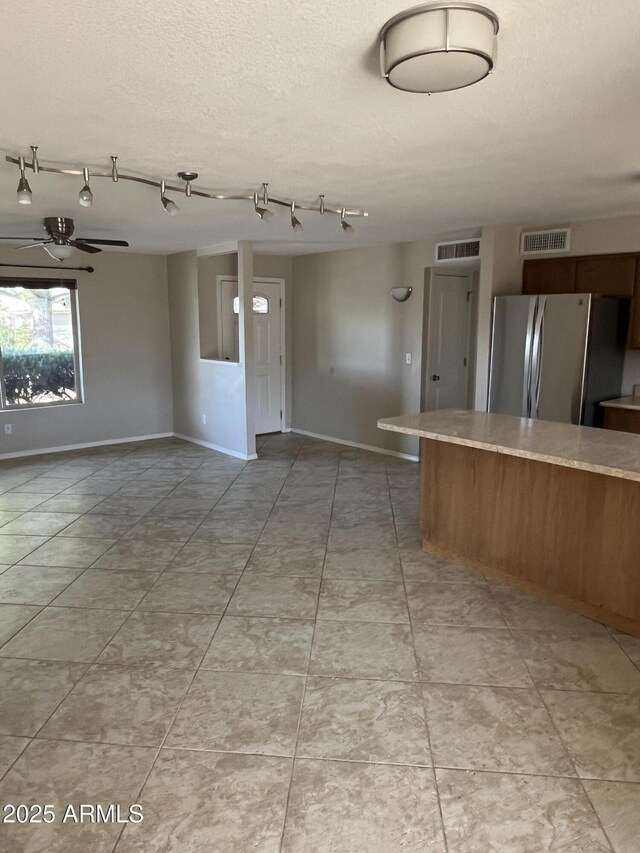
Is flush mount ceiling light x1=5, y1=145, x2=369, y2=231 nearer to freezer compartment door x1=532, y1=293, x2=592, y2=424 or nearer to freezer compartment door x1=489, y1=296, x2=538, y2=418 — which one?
freezer compartment door x1=489, y1=296, x2=538, y2=418

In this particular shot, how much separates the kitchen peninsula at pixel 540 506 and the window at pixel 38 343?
490 centimetres

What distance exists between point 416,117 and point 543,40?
668 mm

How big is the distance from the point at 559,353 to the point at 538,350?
186 millimetres

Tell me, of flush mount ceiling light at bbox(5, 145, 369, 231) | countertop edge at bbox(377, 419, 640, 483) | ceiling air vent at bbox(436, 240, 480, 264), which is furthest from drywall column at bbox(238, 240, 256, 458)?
countertop edge at bbox(377, 419, 640, 483)

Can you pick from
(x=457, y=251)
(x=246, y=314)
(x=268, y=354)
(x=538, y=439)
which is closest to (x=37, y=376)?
(x=246, y=314)

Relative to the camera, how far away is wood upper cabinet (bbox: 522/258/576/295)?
4852 mm

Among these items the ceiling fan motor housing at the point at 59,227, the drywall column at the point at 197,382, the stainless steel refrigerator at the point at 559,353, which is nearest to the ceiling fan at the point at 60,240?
the ceiling fan motor housing at the point at 59,227

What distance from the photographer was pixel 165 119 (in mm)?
2316

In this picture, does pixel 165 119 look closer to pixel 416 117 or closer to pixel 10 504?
pixel 416 117

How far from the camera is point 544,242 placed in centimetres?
497

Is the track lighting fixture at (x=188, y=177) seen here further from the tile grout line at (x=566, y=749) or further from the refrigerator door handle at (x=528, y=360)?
the tile grout line at (x=566, y=749)

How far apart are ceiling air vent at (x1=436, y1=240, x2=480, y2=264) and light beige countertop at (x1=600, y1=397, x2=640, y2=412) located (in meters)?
1.86

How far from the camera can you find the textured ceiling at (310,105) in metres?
1.60

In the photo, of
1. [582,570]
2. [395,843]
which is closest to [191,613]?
[395,843]
